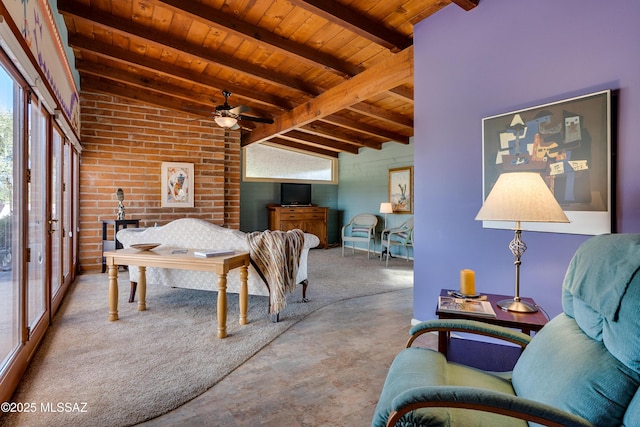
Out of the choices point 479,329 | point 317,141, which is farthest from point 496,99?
point 317,141

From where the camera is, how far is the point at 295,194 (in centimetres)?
854

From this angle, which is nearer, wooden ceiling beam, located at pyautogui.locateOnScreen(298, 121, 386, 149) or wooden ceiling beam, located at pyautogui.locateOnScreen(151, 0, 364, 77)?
wooden ceiling beam, located at pyautogui.locateOnScreen(151, 0, 364, 77)

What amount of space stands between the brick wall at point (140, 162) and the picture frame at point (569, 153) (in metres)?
5.14

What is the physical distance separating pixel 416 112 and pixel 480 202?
105 cm

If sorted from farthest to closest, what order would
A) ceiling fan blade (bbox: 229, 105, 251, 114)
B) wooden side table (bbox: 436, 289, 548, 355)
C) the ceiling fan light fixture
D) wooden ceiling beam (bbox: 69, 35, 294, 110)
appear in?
1. the ceiling fan light fixture
2. ceiling fan blade (bbox: 229, 105, 251, 114)
3. wooden ceiling beam (bbox: 69, 35, 294, 110)
4. wooden side table (bbox: 436, 289, 548, 355)

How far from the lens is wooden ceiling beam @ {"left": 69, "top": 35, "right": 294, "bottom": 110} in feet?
13.5

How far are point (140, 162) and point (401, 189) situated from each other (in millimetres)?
4859

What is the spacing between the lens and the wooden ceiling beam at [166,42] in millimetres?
3371

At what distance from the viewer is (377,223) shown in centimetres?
794

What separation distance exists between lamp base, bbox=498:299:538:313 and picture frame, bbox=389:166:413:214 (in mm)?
5219

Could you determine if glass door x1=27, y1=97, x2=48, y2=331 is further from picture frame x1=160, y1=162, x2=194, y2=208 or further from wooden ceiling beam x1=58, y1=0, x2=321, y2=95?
picture frame x1=160, y1=162, x2=194, y2=208

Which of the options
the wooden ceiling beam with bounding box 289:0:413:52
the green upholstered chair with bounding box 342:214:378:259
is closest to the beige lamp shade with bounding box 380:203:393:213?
the green upholstered chair with bounding box 342:214:378:259

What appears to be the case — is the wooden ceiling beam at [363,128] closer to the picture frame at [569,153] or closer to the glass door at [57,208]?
the glass door at [57,208]

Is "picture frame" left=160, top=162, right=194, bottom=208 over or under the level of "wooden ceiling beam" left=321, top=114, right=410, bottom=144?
under
